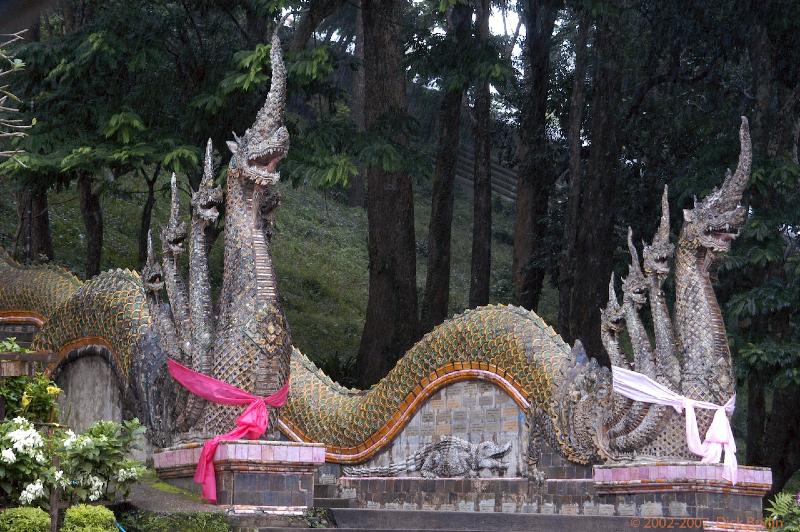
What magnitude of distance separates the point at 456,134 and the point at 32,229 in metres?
7.67

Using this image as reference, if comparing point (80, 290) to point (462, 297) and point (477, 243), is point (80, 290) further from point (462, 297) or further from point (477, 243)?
point (462, 297)

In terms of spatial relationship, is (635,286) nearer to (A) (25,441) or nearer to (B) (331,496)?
(B) (331,496)

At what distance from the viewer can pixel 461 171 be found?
135 feet

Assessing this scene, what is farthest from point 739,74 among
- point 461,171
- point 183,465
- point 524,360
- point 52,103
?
point 461,171

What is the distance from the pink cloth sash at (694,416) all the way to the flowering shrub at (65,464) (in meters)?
4.39

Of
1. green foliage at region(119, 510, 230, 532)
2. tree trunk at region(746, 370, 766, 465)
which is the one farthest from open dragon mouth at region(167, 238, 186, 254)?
tree trunk at region(746, 370, 766, 465)

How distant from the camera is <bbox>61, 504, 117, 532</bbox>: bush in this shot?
6.57 metres

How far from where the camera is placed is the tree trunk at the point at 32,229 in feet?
56.8

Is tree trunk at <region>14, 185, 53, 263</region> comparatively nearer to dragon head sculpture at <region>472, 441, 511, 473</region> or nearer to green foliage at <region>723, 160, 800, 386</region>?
dragon head sculpture at <region>472, 441, 511, 473</region>

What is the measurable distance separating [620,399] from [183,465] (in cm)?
388

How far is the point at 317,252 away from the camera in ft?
97.7

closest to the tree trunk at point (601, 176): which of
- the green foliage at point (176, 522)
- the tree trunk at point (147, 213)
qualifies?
the tree trunk at point (147, 213)

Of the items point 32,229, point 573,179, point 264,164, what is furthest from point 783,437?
point 32,229

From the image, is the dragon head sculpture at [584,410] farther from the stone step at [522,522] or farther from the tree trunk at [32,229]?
the tree trunk at [32,229]
